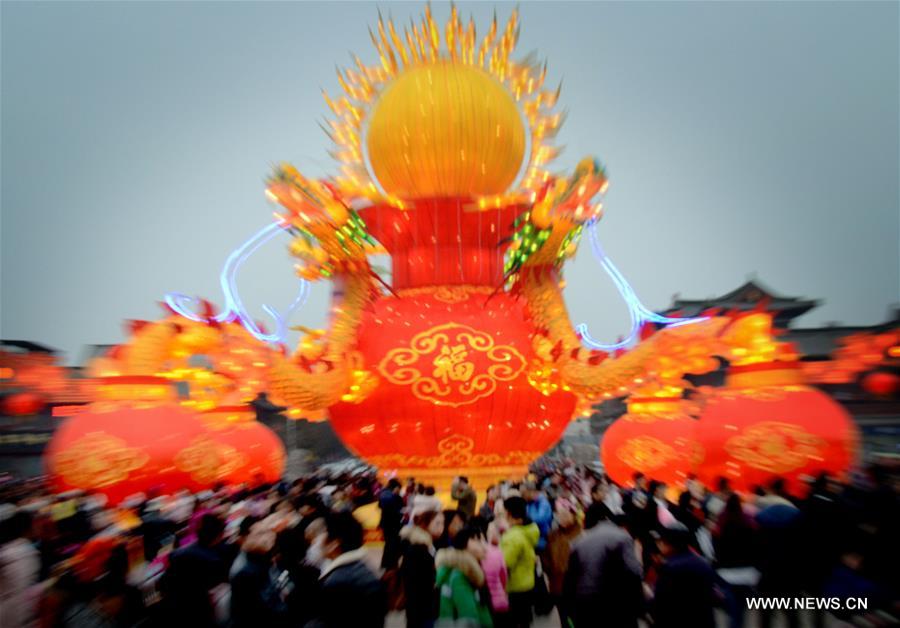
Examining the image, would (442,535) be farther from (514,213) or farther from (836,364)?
(836,364)

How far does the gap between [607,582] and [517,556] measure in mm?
982

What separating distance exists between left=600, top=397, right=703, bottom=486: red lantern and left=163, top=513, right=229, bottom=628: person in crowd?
629cm

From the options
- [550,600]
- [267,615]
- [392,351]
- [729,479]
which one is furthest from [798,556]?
[392,351]

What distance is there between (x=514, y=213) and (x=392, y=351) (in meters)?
2.54

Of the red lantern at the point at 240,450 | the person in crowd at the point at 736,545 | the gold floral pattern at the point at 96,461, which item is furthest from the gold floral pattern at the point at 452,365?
the person in crowd at the point at 736,545

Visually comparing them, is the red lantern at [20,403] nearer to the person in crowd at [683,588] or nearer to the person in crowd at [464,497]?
the person in crowd at [464,497]

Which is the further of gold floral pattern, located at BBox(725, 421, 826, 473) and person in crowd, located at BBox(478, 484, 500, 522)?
gold floral pattern, located at BBox(725, 421, 826, 473)

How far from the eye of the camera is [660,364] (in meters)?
7.71

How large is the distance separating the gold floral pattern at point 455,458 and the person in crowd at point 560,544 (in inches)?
120

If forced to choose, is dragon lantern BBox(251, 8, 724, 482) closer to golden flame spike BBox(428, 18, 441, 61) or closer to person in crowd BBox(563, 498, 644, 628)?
golden flame spike BBox(428, 18, 441, 61)

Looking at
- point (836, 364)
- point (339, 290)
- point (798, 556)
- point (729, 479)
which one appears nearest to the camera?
point (798, 556)

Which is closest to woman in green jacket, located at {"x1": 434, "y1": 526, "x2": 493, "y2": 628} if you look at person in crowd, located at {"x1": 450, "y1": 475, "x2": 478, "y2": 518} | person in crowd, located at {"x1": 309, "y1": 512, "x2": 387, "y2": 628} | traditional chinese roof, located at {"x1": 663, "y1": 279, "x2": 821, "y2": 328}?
person in crowd, located at {"x1": 309, "y1": 512, "x2": 387, "y2": 628}

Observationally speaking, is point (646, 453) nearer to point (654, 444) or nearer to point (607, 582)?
point (654, 444)

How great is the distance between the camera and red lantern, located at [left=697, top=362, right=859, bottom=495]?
22.8 ft
